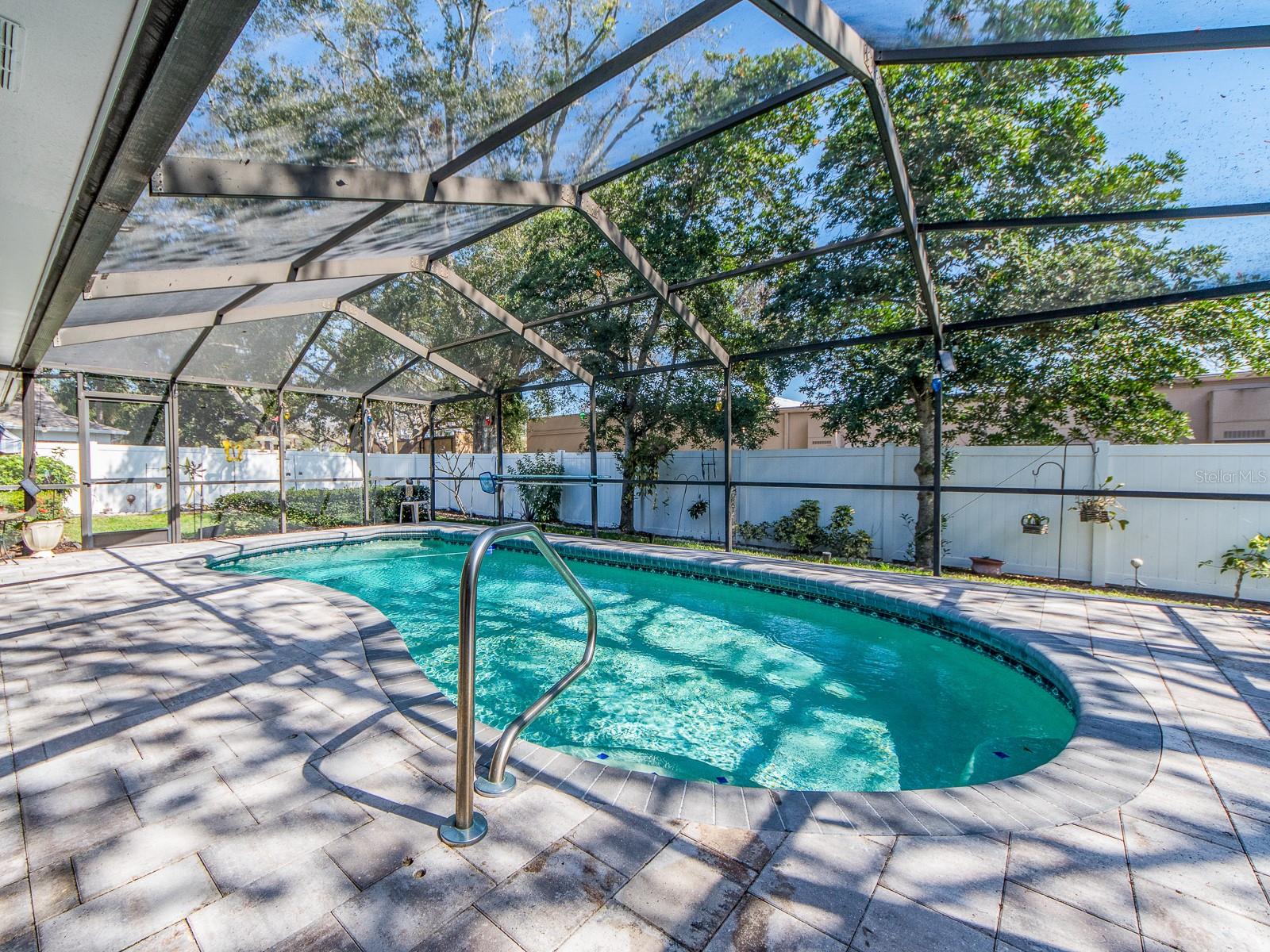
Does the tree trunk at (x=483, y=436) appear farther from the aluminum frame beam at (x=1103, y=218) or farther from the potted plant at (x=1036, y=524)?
the potted plant at (x=1036, y=524)

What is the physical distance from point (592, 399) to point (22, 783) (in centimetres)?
745

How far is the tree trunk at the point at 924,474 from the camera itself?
6688 millimetres

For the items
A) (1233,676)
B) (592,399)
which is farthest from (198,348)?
(1233,676)

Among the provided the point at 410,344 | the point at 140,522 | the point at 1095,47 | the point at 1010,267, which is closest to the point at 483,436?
the point at 410,344

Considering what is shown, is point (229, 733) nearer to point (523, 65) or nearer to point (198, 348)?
point (523, 65)

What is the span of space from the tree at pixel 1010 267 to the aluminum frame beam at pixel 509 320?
3.33 metres

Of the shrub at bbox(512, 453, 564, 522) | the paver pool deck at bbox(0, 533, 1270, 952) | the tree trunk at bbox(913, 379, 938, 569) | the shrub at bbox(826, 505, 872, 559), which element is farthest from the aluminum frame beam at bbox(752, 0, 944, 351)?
the shrub at bbox(512, 453, 564, 522)

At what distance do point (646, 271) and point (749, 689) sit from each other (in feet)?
13.9

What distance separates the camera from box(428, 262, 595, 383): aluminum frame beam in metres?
6.41

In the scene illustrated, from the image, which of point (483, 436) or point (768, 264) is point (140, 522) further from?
point (768, 264)

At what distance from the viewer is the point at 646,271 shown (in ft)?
19.1

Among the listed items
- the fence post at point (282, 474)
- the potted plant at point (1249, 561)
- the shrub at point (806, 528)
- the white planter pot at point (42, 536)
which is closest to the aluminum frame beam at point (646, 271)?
the shrub at point (806, 528)

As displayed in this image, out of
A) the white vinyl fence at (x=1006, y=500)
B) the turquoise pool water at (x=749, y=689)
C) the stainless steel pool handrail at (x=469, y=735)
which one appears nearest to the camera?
the stainless steel pool handrail at (x=469, y=735)

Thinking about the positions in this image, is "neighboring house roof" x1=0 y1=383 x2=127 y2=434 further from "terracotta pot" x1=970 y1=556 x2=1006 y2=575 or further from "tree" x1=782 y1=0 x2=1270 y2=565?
"terracotta pot" x1=970 y1=556 x2=1006 y2=575
